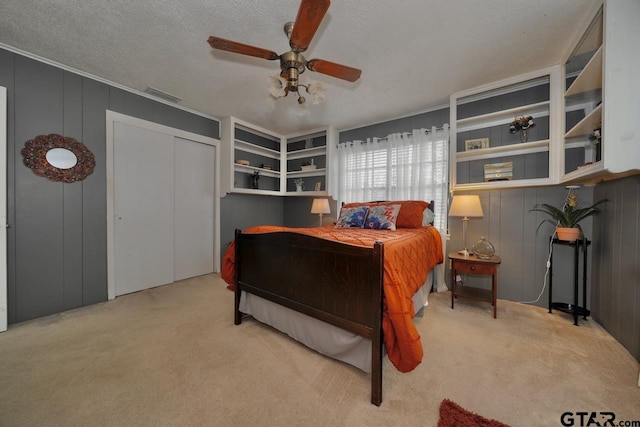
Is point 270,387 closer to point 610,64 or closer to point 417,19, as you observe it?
point 417,19

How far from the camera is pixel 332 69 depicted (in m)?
1.73

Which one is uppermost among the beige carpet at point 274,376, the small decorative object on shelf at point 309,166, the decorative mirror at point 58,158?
the small decorative object on shelf at point 309,166

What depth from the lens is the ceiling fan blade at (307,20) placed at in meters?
1.16

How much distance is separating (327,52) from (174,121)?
2395mm

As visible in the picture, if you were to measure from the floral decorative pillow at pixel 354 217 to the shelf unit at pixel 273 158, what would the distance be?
2.87 ft

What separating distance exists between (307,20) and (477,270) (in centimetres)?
255

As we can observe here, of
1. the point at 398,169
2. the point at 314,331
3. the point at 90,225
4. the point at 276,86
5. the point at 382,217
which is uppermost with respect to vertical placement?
the point at 276,86

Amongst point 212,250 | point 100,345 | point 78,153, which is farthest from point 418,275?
point 78,153

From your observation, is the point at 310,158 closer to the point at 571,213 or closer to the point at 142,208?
the point at 142,208

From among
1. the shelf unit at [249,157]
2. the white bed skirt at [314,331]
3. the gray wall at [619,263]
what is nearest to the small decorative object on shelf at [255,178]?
the shelf unit at [249,157]

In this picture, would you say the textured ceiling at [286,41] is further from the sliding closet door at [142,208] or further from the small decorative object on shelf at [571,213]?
the small decorative object on shelf at [571,213]

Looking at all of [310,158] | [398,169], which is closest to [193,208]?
[310,158]

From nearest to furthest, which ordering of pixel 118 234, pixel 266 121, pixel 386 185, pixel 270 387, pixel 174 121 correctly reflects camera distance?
pixel 270 387 < pixel 118 234 < pixel 174 121 < pixel 386 185 < pixel 266 121

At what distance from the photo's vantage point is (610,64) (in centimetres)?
152
